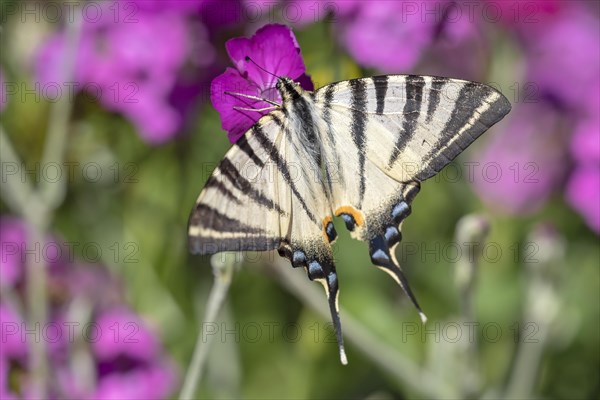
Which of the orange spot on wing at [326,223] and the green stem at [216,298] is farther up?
the orange spot on wing at [326,223]

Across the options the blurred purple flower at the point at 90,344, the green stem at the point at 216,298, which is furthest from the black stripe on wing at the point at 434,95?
the blurred purple flower at the point at 90,344

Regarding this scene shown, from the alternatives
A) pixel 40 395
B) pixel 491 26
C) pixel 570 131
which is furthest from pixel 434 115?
pixel 570 131

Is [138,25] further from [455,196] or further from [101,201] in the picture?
[455,196]

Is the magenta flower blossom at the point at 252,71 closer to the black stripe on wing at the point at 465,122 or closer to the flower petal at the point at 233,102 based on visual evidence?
the flower petal at the point at 233,102

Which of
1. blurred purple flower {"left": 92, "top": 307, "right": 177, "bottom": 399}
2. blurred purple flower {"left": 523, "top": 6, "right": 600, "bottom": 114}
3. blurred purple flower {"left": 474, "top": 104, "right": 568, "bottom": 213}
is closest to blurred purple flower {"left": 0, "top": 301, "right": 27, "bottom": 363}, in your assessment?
blurred purple flower {"left": 92, "top": 307, "right": 177, "bottom": 399}

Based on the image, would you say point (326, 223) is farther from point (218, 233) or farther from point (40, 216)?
point (40, 216)

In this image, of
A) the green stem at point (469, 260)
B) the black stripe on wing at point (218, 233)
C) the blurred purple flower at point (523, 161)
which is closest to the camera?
the black stripe on wing at point (218, 233)

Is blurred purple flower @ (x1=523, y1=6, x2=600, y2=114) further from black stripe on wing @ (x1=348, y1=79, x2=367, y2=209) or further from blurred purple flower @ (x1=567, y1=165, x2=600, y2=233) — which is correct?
black stripe on wing @ (x1=348, y1=79, x2=367, y2=209)
